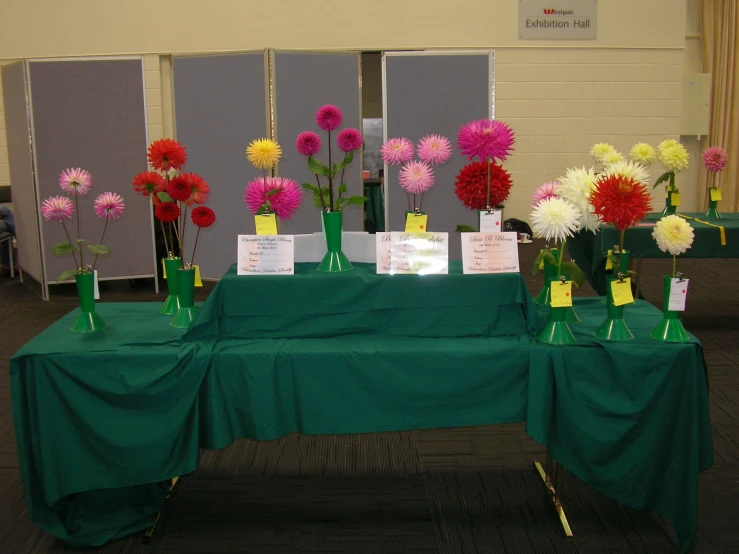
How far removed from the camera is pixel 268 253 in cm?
202

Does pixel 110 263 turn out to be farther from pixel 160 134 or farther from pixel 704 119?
pixel 704 119

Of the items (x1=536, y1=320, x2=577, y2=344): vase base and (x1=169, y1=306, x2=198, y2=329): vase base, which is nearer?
(x1=536, y1=320, x2=577, y2=344): vase base

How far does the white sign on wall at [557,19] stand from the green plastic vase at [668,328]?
5417 millimetres

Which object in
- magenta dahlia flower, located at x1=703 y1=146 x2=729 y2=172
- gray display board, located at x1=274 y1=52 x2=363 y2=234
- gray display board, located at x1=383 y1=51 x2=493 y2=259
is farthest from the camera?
gray display board, located at x1=274 y1=52 x2=363 y2=234

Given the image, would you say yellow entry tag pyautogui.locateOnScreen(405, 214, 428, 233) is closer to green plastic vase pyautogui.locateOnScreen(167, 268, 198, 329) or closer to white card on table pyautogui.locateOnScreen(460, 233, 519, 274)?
white card on table pyautogui.locateOnScreen(460, 233, 519, 274)

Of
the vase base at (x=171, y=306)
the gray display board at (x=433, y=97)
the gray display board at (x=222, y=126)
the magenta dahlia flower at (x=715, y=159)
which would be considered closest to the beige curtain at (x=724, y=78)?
the magenta dahlia flower at (x=715, y=159)

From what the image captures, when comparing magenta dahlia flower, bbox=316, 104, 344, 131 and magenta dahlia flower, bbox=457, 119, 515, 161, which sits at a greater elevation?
magenta dahlia flower, bbox=316, 104, 344, 131

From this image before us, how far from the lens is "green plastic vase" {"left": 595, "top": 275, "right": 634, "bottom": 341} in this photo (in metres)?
1.87

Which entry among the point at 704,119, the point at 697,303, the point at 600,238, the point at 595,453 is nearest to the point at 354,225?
the point at 600,238

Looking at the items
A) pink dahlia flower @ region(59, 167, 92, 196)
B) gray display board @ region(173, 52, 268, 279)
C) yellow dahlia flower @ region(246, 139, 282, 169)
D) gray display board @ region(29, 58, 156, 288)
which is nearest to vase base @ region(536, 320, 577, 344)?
yellow dahlia flower @ region(246, 139, 282, 169)

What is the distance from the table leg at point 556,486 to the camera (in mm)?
2002

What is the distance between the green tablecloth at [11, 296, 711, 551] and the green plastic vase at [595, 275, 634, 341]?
0.05 meters

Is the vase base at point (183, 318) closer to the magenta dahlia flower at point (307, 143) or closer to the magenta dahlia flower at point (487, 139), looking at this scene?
the magenta dahlia flower at point (307, 143)

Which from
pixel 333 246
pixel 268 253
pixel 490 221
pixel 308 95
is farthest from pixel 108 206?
pixel 308 95
